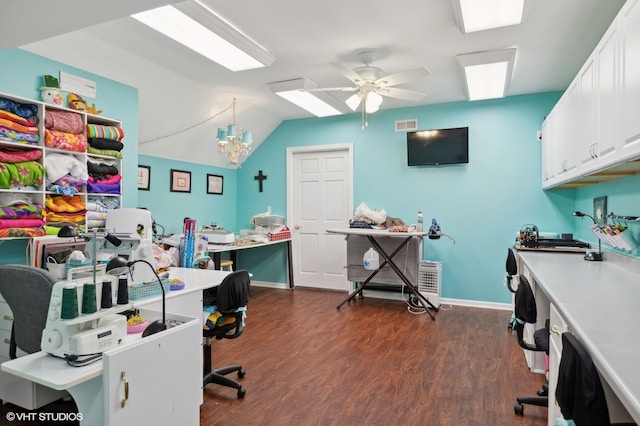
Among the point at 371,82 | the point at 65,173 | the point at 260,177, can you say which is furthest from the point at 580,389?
the point at 260,177

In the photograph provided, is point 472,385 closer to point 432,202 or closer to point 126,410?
point 126,410

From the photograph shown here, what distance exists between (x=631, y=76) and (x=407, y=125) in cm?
355

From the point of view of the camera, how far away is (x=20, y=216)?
2684 mm

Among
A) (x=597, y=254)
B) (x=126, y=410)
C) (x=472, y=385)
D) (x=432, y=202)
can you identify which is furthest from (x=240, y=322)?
(x=432, y=202)

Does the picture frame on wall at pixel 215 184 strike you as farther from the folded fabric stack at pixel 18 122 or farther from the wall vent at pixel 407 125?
the folded fabric stack at pixel 18 122

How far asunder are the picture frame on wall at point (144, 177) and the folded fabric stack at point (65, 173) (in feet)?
4.44

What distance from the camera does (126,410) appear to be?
1.54 metres

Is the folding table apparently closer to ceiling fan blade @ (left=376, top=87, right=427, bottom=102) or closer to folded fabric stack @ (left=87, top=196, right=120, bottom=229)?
ceiling fan blade @ (left=376, top=87, right=427, bottom=102)

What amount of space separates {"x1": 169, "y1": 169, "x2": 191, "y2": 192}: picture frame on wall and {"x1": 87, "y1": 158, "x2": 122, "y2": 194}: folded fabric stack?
58.6 inches

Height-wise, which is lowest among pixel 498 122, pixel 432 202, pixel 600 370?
pixel 600 370

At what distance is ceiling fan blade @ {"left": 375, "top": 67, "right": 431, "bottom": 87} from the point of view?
3.12 meters

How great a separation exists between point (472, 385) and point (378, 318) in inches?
66.1

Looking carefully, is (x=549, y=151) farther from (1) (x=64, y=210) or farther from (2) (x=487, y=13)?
(1) (x=64, y=210)

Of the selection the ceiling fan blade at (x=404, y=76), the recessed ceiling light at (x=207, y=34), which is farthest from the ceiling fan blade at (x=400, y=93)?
the recessed ceiling light at (x=207, y=34)
